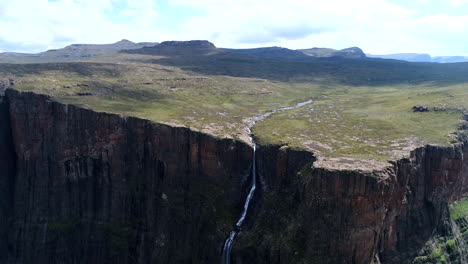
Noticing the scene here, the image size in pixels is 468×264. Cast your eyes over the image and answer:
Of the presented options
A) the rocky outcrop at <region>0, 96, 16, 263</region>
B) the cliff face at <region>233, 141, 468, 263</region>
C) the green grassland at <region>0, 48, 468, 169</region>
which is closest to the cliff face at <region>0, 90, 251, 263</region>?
the rocky outcrop at <region>0, 96, 16, 263</region>

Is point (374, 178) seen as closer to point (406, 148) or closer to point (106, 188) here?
point (406, 148)

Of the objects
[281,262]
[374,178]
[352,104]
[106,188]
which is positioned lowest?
[281,262]

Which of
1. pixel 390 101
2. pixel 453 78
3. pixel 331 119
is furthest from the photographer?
pixel 453 78

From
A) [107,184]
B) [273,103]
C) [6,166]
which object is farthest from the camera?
[273,103]

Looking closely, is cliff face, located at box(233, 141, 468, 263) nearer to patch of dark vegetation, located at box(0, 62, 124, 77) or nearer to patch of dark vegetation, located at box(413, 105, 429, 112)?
patch of dark vegetation, located at box(413, 105, 429, 112)

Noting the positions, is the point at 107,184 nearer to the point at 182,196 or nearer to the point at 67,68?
the point at 182,196

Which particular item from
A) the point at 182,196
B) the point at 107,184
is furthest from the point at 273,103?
the point at 107,184

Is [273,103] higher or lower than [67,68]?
lower

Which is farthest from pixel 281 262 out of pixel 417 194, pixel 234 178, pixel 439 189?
pixel 439 189
